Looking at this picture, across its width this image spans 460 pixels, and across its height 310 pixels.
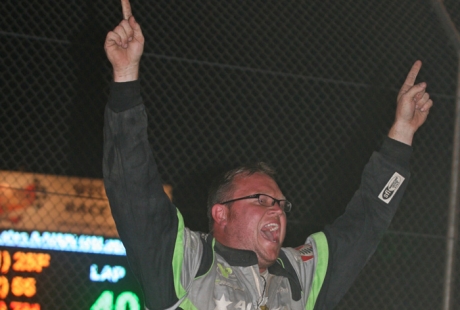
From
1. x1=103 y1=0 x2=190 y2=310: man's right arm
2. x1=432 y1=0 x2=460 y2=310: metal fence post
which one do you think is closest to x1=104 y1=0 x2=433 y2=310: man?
x1=103 y1=0 x2=190 y2=310: man's right arm

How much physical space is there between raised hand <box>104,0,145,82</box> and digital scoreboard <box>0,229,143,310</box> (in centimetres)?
282

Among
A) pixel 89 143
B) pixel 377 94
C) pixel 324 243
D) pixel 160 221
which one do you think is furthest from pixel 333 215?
pixel 160 221

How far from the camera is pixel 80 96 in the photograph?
17.1ft

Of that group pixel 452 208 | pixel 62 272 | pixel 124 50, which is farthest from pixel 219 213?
pixel 62 272

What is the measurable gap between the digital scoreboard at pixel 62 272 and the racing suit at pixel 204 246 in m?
2.51

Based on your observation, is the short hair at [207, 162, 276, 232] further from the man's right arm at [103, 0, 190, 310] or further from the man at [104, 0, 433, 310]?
the man's right arm at [103, 0, 190, 310]

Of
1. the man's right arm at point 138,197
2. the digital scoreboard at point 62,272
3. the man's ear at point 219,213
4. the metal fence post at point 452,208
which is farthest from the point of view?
the digital scoreboard at point 62,272

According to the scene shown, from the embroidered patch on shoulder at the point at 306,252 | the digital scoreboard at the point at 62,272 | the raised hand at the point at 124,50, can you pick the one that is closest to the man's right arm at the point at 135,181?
the raised hand at the point at 124,50

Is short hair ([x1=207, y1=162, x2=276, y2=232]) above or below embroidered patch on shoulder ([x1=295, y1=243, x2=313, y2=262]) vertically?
above

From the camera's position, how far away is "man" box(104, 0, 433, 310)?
1691 millimetres

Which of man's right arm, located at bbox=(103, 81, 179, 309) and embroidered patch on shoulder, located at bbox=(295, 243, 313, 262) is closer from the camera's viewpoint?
man's right arm, located at bbox=(103, 81, 179, 309)

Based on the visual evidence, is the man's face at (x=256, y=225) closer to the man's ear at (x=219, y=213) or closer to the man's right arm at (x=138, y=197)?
the man's ear at (x=219, y=213)

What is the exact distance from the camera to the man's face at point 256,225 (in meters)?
1.93

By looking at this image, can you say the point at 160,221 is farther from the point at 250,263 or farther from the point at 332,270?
the point at 332,270
